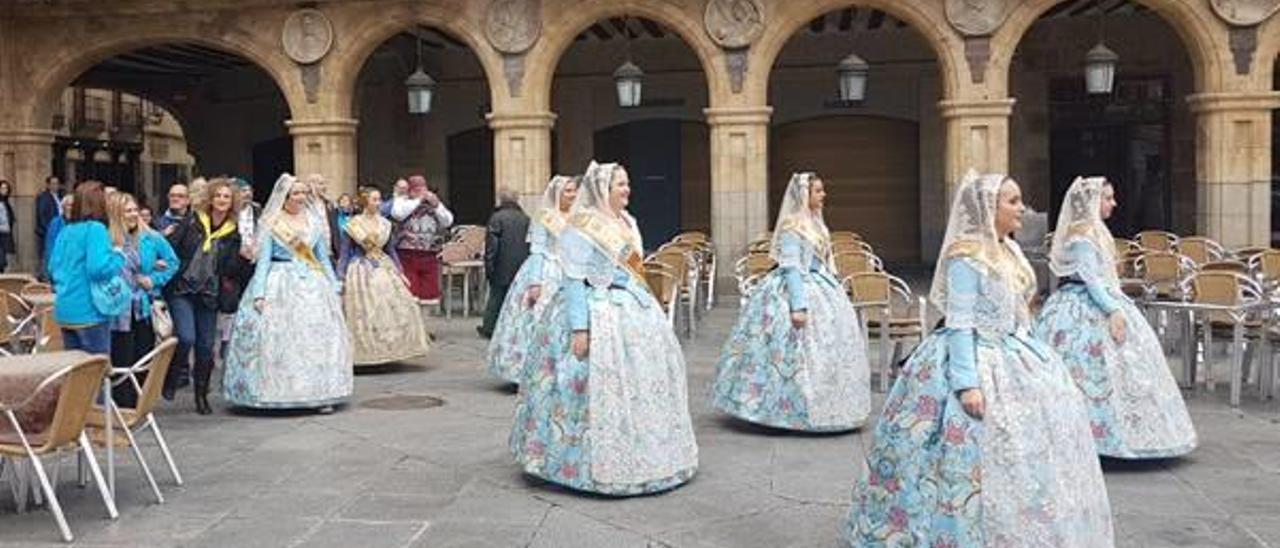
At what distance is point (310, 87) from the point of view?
15977mm

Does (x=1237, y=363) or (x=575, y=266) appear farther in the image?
(x=1237, y=363)

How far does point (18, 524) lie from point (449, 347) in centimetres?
592

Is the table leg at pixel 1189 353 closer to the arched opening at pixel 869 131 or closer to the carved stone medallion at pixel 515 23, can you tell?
the carved stone medallion at pixel 515 23

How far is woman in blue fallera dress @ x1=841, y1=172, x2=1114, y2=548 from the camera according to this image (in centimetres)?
418

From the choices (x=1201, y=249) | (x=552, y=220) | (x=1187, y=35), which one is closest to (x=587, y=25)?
(x=1187, y=35)

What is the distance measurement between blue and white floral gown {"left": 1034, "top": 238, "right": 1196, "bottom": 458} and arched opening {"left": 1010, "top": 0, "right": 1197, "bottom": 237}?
12730 millimetres

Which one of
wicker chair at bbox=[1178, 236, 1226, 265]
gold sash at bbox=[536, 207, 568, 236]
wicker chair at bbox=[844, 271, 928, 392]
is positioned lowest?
wicker chair at bbox=[844, 271, 928, 392]

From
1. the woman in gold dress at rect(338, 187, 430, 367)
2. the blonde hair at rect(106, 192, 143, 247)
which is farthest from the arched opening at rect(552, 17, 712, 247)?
the blonde hair at rect(106, 192, 143, 247)

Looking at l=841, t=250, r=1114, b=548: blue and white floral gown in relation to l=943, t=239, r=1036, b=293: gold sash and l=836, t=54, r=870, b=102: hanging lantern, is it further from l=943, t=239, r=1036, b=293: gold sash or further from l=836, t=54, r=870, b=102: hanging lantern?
l=836, t=54, r=870, b=102: hanging lantern

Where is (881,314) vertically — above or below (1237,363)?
above

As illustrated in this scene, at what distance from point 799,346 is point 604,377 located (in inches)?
66.4

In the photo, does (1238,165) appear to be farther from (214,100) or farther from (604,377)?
(214,100)

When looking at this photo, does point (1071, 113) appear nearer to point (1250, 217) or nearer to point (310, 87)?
point (1250, 217)

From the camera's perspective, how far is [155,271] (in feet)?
25.4
